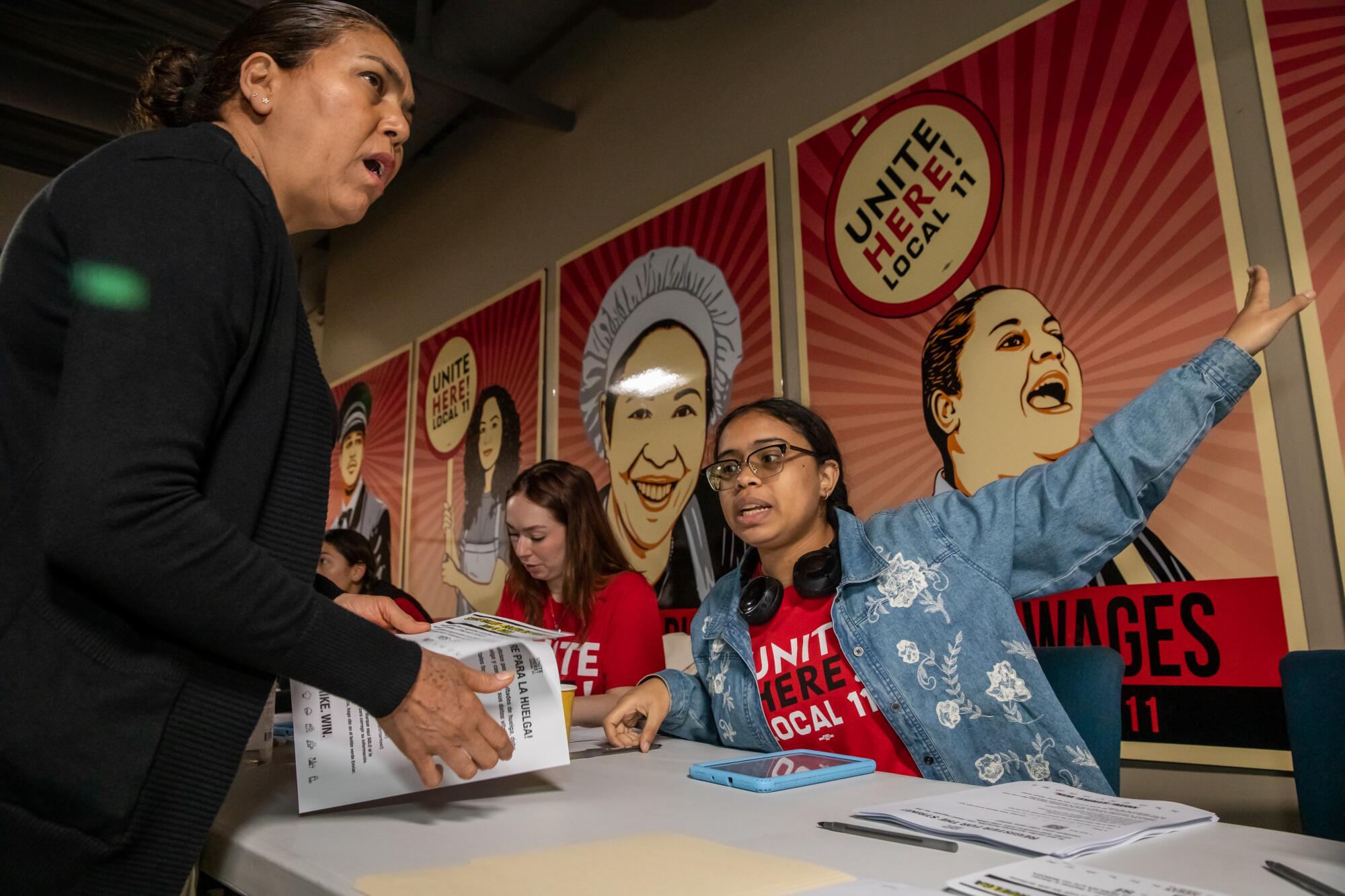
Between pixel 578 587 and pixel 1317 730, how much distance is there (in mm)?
1662

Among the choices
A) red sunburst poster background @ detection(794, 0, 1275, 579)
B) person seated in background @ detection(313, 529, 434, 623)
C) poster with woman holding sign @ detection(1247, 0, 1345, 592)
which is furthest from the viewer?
person seated in background @ detection(313, 529, 434, 623)

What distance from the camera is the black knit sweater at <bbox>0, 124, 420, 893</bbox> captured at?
2.06ft

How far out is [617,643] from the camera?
218 cm

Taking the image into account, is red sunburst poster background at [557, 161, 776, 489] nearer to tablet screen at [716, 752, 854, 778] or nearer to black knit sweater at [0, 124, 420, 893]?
tablet screen at [716, 752, 854, 778]

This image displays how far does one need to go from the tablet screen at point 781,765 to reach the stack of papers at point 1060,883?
1.31 ft

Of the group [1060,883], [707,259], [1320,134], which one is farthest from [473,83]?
[1060,883]

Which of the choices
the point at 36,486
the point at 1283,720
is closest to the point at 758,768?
the point at 36,486

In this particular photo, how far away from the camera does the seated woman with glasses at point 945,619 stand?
128 centimetres

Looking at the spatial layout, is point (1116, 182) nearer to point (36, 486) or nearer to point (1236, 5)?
point (1236, 5)

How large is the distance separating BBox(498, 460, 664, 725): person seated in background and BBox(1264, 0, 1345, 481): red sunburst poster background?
1.54m

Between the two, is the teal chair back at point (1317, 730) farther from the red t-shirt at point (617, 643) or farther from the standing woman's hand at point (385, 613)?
the red t-shirt at point (617, 643)

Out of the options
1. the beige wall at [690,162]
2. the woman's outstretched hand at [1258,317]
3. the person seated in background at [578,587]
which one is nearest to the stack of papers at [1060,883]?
the woman's outstretched hand at [1258,317]

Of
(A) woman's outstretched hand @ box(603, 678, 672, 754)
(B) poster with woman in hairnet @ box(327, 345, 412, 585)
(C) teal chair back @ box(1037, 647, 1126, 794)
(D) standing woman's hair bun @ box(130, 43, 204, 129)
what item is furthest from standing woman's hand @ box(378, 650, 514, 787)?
(B) poster with woman in hairnet @ box(327, 345, 412, 585)

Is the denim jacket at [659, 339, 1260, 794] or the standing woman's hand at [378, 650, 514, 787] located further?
the denim jacket at [659, 339, 1260, 794]
